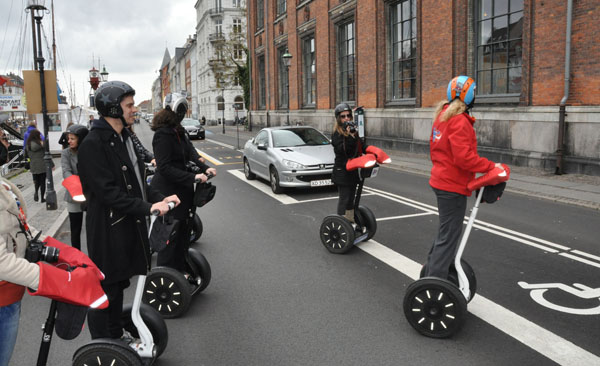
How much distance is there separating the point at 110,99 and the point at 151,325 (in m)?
1.63

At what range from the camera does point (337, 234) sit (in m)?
6.32

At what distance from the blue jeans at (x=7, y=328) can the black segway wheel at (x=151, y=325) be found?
892 mm

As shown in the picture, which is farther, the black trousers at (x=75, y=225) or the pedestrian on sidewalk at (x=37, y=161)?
the pedestrian on sidewalk at (x=37, y=161)

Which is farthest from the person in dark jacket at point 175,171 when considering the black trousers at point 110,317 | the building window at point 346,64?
the building window at point 346,64

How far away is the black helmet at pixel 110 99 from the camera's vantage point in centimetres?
301

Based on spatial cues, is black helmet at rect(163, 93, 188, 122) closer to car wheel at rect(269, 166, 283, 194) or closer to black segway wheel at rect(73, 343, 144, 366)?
black segway wheel at rect(73, 343, 144, 366)

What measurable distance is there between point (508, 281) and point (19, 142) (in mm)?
25512

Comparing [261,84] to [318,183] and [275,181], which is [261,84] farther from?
[318,183]

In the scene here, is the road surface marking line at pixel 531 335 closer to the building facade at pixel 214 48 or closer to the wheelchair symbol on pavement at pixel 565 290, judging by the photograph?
the wheelchair symbol on pavement at pixel 565 290

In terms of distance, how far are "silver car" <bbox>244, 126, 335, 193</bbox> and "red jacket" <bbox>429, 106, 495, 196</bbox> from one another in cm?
689

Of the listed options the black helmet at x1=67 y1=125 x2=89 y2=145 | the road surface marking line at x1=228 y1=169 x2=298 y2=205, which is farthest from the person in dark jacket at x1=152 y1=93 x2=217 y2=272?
the road surface marking line at x1=228 y1=169 x2=298 y2=205

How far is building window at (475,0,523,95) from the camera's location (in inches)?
594

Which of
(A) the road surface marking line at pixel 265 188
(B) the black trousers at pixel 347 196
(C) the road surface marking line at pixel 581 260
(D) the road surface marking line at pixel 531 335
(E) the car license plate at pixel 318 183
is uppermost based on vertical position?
(B) the black trousers at pixel 347 196

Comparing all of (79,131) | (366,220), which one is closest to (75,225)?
(79,131)
